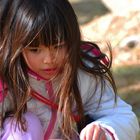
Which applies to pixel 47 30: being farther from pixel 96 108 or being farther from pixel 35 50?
pixel 96 108

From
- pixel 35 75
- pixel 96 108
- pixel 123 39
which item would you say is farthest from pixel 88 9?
pixel 35 75

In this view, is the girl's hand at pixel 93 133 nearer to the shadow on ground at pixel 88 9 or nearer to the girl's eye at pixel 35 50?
the girl's eye at pixel 35 50

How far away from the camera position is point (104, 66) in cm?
257

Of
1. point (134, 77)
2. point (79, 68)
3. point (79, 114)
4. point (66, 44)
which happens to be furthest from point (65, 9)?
point (134, 77)

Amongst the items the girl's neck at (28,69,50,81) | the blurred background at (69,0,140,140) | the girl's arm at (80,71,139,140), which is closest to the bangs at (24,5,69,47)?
the girl's neck at (28,69,50,81)

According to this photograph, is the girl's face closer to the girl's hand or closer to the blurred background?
the girl's hand

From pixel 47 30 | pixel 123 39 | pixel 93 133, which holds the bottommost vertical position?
pixel 123 39

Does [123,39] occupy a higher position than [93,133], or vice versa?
[93,133]

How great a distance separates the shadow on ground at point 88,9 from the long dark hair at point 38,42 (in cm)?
551

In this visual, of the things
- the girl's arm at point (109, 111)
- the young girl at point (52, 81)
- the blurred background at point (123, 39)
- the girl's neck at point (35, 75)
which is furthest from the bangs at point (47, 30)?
the blurred background at point (123, 39)

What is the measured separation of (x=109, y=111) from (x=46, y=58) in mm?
440

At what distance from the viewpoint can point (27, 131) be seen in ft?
8.29

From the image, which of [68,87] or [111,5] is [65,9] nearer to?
[68,87]

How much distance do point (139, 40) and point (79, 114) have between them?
125 inches
